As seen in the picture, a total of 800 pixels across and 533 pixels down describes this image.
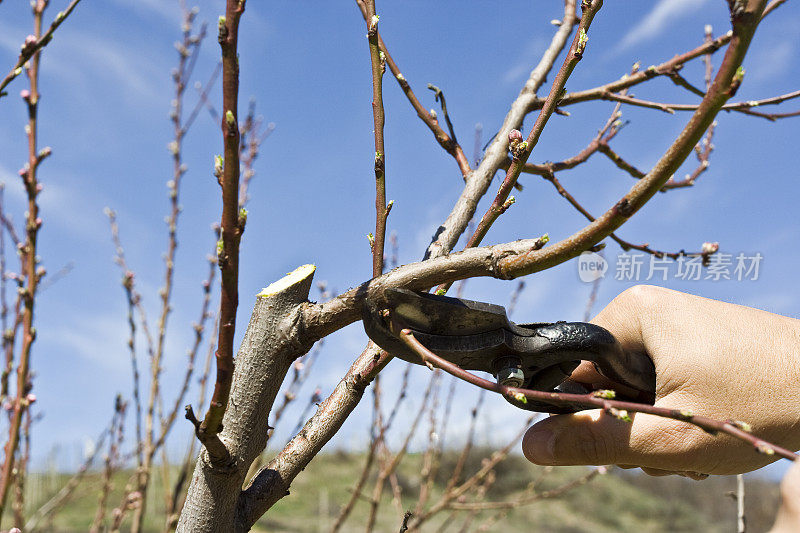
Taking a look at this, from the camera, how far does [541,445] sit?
142 cm

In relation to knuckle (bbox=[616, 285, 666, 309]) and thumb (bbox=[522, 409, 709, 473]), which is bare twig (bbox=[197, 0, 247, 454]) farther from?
knuckle (bbox=[616, 285, 666, 309])

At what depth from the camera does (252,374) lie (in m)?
1.19

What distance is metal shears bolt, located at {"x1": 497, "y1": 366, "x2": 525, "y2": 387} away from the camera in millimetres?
1253

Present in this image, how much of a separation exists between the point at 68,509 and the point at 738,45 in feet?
34.7

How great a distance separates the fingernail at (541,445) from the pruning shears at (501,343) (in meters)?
0.06

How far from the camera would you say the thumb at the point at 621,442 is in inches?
53.2

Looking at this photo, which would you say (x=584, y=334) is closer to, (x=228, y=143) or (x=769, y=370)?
(x=769, y=370)

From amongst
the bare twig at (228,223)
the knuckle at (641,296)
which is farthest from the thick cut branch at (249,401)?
the knuckle at (641,296)

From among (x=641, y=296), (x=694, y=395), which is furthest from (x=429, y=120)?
(x=694, y=395)

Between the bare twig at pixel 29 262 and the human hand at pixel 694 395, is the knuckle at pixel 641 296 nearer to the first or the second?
the human hand at pixel 694 395

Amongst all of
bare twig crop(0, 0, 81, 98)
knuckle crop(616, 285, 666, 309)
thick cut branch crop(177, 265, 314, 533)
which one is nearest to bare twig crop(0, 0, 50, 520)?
bare twig crop(0, 0, 81, 98)

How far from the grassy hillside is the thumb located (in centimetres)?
794

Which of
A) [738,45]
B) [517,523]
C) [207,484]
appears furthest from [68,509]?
[738,45]

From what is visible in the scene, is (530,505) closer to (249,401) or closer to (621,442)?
(621,442)
